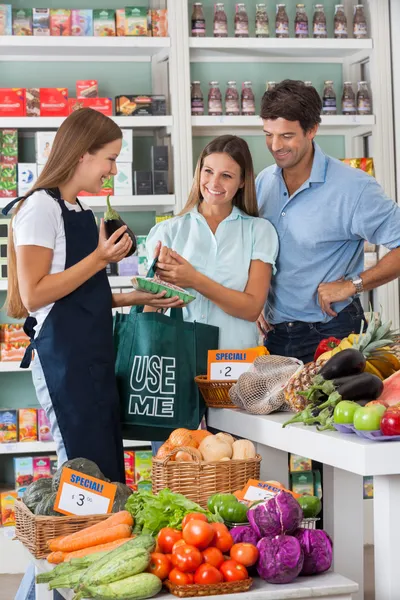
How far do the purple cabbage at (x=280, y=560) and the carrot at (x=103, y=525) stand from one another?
0.32m

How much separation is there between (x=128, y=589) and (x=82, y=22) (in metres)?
3.54

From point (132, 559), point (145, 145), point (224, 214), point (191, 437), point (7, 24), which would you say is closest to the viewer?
point (132, 559)

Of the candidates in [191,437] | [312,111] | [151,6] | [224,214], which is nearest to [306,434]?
[191,437]

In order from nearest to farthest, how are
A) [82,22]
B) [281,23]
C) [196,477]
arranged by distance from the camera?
[196,477], [82,22], [281,23]

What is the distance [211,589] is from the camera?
5.31 ft

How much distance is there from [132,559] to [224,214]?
1.45 m

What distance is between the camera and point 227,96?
4723mm

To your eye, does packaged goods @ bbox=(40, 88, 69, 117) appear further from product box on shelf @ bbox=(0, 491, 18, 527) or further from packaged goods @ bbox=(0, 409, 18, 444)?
product box on shelf @ bbox=(0, 491, 18, 527)

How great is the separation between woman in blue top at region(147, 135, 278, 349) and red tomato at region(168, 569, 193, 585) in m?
1.17

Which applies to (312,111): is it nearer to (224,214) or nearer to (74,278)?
(224,214)

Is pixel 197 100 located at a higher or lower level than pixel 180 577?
higher

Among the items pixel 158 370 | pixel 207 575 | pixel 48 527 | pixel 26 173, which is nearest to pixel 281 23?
pixel 26 173

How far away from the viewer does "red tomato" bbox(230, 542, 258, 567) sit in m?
1.69

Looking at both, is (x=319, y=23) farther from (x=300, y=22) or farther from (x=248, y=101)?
(x=248, y=101)
